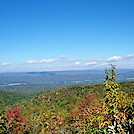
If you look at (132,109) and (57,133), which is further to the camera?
(57,133)

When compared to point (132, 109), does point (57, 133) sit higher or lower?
lower

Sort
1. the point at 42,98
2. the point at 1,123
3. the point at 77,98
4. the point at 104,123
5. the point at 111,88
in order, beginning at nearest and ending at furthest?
1. the point at 104,123
2. the point at 111,88
3. the point at 1,123
4. the point at 77,98
5. the point at 42,98

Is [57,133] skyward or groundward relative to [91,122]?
groundward

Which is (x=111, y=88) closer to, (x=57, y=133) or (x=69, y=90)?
(x=57, y=133)

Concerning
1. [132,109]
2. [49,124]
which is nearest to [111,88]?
[132,109]

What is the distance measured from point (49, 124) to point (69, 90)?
154ft

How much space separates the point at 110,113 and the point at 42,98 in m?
62.5

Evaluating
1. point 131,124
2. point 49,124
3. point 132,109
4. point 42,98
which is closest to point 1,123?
point 49,124

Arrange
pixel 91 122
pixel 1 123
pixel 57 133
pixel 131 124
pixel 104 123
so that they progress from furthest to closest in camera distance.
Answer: pixel 57 133 → pixel 1 123 → pixel 91 122 → pixel 104 123 → pixel 131 124

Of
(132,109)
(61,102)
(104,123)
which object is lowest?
(61,102)

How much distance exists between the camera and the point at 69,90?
257 feet

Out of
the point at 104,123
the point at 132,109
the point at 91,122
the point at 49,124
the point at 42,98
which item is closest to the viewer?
the point at 132,109

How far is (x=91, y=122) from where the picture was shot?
21422mm

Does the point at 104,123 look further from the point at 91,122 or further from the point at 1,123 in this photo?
the point at 1,123
